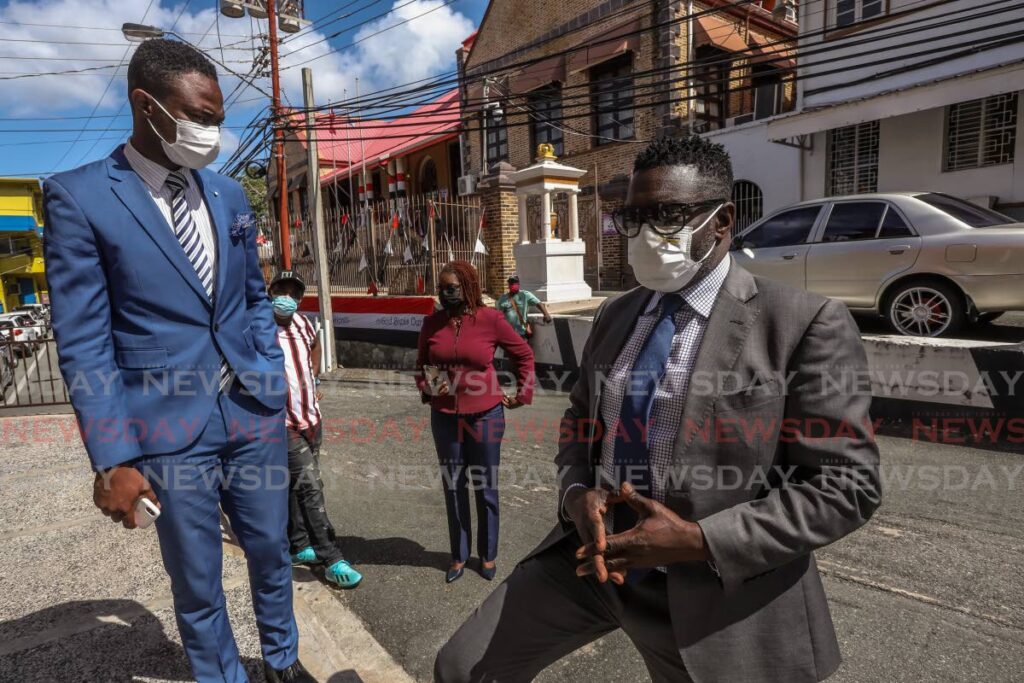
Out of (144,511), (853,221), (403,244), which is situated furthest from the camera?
(403,244)

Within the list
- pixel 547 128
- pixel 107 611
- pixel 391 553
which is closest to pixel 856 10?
pixel 547 128

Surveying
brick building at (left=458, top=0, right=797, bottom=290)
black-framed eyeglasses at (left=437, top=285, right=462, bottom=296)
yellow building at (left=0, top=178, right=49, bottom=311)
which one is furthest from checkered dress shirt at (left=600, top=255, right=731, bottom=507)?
yellow building at (left=0, top=178, right=49, bottom=311)

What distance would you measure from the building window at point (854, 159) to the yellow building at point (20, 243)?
24.8 m

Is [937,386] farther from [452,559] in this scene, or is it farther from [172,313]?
[172,313]

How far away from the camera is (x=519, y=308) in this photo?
872 centimetres

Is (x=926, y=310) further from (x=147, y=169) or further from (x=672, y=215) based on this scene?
(x=147, y=169)

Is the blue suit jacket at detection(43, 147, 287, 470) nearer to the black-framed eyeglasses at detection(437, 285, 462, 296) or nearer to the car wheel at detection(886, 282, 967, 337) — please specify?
the black-framed eyeglasses at detection(437, 285, 462, 296)

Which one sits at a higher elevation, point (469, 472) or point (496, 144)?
point (496, 144)

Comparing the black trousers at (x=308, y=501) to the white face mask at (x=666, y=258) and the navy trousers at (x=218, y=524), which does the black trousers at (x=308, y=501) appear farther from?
the white face mask at (x=666, y=258)

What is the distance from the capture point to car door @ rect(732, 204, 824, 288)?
751 centimetres

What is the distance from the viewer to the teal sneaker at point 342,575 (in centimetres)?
351

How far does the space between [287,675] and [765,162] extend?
45.8 feet

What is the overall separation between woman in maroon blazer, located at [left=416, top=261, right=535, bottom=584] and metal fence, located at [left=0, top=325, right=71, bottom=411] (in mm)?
5508

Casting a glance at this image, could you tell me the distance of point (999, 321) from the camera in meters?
7.88
